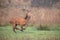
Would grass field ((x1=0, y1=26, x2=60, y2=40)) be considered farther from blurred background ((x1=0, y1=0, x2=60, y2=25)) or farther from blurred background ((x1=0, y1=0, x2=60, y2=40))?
blurred background ((x1=0, y1=0, x2=60, y2=25))

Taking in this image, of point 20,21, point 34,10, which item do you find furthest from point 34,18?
point 20,21

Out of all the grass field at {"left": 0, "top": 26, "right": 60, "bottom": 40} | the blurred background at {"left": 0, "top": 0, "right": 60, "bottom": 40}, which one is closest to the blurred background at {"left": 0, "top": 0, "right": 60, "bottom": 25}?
the blurred background at {"left": 0, "top": 0, "right": 60, "bottom": 40}

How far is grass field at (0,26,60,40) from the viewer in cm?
326

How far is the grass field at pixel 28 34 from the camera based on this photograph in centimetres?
326

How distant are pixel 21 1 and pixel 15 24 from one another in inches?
16.4

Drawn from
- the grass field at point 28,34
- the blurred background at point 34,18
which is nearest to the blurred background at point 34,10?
the blurred background at point 34,18

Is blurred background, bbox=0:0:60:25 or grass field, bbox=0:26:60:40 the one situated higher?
blurred background, bbox=0:0:60:25

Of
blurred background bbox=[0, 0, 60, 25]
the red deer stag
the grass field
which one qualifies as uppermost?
blurred background bbox=[0, 0, 60, 25]

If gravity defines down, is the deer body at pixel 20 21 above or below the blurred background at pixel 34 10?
below

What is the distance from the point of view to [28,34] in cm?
325

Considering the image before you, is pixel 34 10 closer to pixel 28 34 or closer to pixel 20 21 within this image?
pixel 20 21

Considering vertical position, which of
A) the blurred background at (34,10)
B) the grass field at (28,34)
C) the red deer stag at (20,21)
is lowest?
the grass field at (28,34)

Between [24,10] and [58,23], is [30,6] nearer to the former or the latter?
[24,10]

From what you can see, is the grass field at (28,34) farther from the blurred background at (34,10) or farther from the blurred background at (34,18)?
the blurred background at (34,10)
